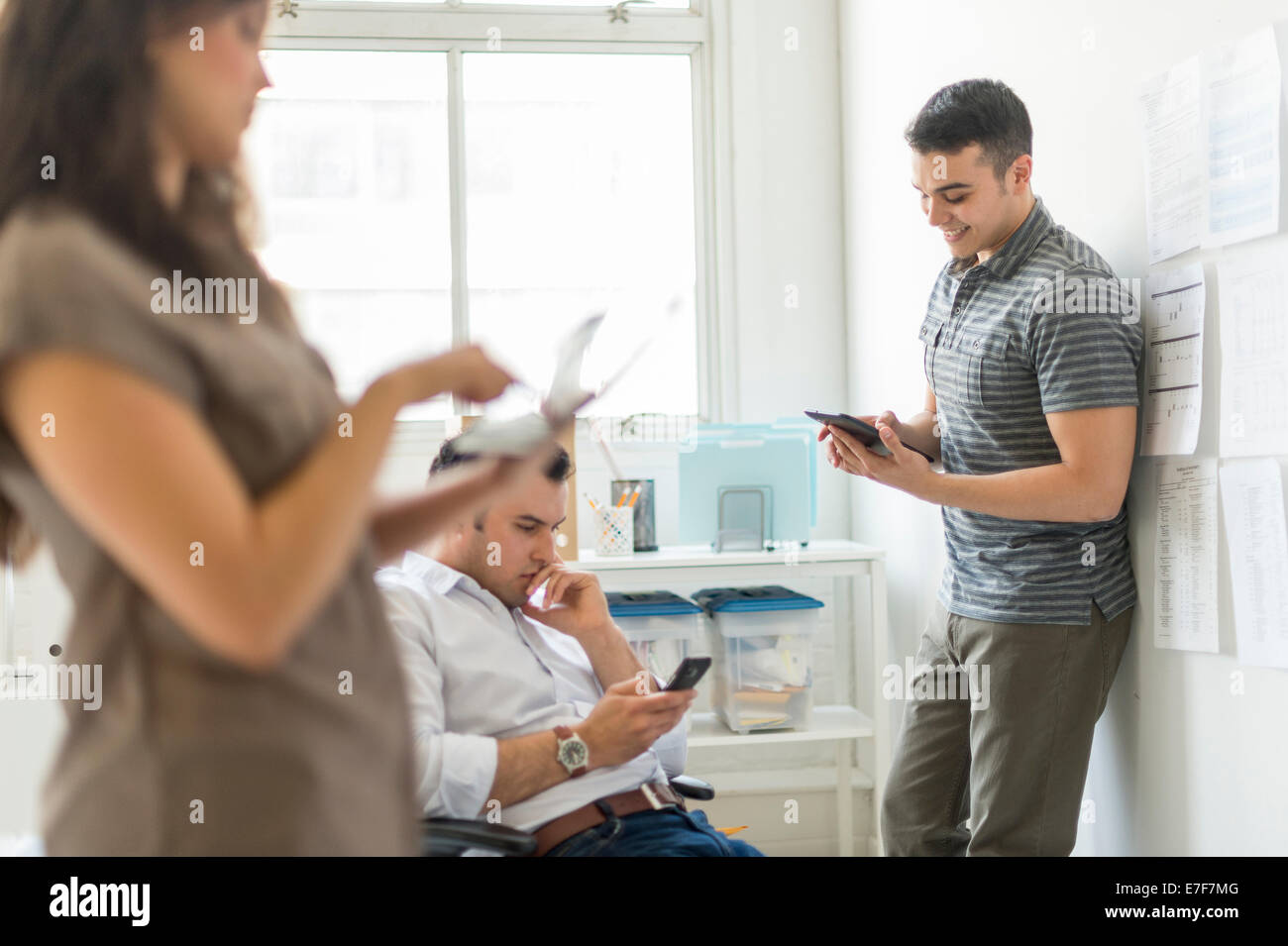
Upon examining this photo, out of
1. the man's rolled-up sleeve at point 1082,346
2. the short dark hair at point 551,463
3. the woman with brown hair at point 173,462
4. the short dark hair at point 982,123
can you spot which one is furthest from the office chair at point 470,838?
the short dark hair at point 982,123

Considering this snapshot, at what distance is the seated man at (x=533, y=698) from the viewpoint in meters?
1.45

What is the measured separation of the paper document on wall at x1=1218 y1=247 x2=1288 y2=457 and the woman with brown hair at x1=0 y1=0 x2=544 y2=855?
4.08 ft

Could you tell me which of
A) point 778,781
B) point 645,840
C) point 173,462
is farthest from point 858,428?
point 778,781

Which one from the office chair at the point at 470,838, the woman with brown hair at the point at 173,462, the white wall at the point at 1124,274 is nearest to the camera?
the woman with brown hair at the point at 173,462

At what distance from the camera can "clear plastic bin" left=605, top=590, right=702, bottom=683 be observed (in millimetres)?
2641

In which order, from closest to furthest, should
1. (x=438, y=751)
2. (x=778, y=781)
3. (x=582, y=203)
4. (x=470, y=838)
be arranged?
(x=470, y=838) < (x=438, y=751) < (x=778, y=781) < (x=582, y=203)

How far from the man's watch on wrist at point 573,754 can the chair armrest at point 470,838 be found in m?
0.17

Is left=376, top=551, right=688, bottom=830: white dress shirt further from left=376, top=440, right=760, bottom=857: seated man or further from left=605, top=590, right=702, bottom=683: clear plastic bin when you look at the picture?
left=605, top=590, right=702, bottom=683: clear plastic bin

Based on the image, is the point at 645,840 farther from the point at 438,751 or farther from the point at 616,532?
the point at 616,532

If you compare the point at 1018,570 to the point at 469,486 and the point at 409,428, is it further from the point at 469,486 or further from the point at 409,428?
the point at 409,428

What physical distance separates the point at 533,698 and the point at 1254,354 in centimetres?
112

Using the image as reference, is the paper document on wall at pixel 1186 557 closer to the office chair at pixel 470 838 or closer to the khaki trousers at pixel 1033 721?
the khaki trousers at pixel 1033 721

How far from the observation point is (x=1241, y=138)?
1.48m
